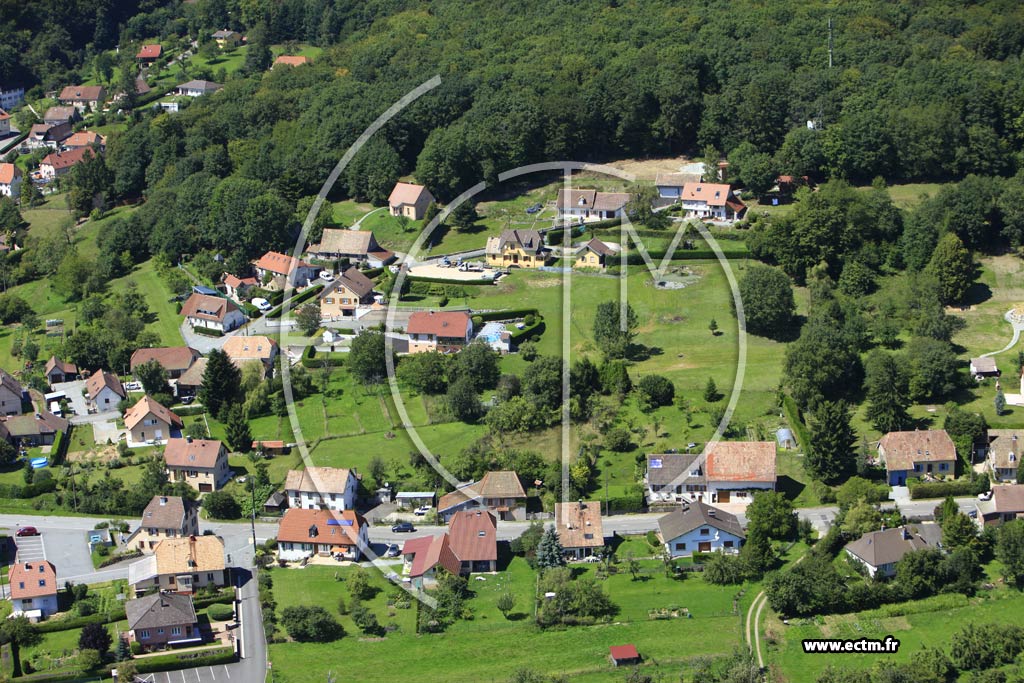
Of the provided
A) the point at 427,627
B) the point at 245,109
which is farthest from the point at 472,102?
the point at 427,627

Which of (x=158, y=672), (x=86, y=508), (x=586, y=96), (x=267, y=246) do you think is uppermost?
(x=586, y=96)

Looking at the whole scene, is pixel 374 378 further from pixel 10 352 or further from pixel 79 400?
pixel 10 352

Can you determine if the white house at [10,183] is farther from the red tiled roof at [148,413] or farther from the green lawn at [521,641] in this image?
the green lawn at [521,641]

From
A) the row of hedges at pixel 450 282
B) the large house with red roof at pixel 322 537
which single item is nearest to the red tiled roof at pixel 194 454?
the large house with red roof at pixel 322 537

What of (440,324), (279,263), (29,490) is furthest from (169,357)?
(440,324)

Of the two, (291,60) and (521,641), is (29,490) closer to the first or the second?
(521,641)

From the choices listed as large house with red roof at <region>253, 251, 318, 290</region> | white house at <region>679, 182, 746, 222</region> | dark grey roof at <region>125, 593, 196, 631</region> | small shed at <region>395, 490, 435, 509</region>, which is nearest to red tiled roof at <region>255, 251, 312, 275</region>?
large house with red roof at <region>253, 251, 318, 290</region>

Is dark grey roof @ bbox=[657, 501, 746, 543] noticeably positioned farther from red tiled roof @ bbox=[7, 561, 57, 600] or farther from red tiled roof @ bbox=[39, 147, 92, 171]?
red tiled roof @ bbox=[39, 147, 92, 171]
